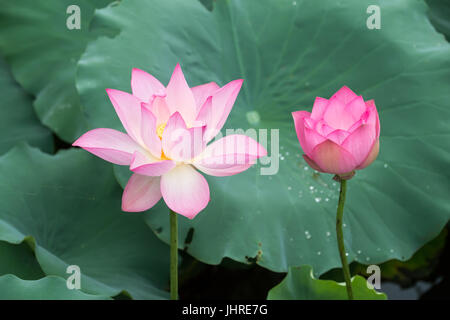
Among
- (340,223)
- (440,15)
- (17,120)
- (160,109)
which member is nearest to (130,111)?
A: (160,109)

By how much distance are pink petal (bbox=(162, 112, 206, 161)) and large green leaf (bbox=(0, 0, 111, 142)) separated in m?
0.77

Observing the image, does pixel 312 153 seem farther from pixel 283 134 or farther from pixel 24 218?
pixel 24 218

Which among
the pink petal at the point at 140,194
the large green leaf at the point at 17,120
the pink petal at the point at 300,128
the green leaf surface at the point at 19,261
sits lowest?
the green leaf surface at the point at 19,261

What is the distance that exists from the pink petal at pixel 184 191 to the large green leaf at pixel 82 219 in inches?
16.3

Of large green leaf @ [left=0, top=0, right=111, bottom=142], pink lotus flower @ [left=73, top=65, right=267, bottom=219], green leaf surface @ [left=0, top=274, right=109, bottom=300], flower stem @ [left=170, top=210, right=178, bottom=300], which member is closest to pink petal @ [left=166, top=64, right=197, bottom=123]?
pink lotus flower @ [left=73, top=65, right=267, bottom=219]

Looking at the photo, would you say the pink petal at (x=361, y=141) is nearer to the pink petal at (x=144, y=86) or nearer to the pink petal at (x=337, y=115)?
the pink petal at (x=337, y=115)

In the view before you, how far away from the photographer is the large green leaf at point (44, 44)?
1.25m

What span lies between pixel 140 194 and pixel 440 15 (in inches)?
45.0

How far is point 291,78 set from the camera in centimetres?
101

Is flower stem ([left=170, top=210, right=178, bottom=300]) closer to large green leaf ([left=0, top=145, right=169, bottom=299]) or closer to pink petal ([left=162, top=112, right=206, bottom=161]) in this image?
pink petal ([left=162, top=112, right=206, bottom=161])

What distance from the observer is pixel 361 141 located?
0.56 meters

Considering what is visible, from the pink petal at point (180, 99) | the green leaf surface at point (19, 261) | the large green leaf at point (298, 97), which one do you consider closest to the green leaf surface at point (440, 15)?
the large green leaf at point (298, 97)
